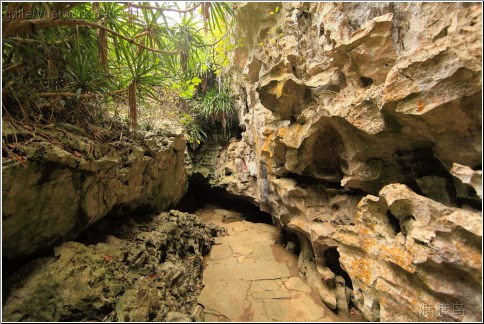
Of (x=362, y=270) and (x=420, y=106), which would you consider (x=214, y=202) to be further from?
(x=420, y=106)

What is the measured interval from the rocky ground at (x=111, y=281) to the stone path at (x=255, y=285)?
13.4 inches

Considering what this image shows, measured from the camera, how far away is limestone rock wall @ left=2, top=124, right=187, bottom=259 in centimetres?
215

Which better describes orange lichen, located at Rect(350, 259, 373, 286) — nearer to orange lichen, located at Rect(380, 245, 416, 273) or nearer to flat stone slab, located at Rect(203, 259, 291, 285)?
orange lichen, located at Rect(380, 245, 416, 273)

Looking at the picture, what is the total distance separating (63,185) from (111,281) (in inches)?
50.3

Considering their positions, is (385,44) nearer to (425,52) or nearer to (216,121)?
(425,52)

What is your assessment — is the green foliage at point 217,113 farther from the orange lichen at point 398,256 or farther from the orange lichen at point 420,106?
the orange lichen at point 398,256

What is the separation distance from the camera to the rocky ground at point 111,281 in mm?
2152

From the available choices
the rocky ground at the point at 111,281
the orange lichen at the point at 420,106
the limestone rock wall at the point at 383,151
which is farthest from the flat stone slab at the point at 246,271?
the orange lichen at the point at 420,106

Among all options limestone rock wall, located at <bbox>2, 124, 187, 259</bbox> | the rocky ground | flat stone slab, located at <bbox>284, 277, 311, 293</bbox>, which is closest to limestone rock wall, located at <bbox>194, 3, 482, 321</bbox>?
flat stone slab, located at <bbox>284, 277, 311, 293</bbox>

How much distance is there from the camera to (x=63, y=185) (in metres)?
2.61

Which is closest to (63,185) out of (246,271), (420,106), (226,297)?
(226,297)

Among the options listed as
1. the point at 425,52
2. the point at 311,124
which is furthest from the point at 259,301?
the point at 425,52

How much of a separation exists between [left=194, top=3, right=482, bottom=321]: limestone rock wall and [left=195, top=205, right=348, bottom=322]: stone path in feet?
1.10

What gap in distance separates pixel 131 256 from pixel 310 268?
10.0 feet
